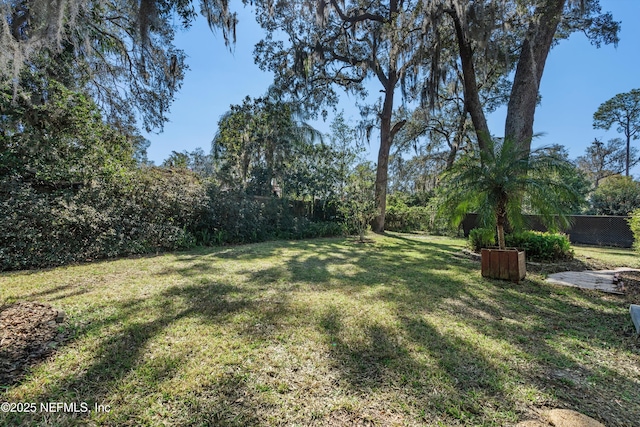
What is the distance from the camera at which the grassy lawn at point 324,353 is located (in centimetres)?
144

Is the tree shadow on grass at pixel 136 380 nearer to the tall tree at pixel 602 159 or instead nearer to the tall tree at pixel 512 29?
the tall tree at pixel 512 29

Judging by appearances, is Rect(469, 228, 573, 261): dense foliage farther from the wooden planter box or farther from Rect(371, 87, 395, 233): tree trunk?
Rect(371, 87, 395, 233): tree trunk

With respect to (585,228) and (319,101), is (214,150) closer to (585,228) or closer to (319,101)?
(319,101)

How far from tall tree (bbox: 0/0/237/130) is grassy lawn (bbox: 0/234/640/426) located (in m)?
3.65

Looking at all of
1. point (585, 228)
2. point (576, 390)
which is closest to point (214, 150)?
point (576, 390)

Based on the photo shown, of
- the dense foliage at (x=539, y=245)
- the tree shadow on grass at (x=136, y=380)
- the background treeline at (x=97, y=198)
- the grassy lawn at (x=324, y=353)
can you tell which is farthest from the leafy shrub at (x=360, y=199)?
the tree shadow on grass at (x=136, y=380)

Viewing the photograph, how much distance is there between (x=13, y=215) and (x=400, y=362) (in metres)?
5.89

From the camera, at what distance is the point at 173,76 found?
592 centimetres

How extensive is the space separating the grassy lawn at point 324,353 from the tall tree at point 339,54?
7358 millimetres

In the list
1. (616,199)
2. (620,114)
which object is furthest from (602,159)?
(616,199)

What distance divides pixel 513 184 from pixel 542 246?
234 cm

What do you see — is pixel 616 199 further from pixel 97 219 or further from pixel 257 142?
pixel 97 219

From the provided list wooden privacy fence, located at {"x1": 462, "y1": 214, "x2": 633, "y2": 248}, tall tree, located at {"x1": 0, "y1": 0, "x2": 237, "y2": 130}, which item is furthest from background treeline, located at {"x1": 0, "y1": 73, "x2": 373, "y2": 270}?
wooden privacy fence, located at {"x1": 462, "y1": 214, "x2": 633, "y2": 248}

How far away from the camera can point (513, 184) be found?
377 centimetres
